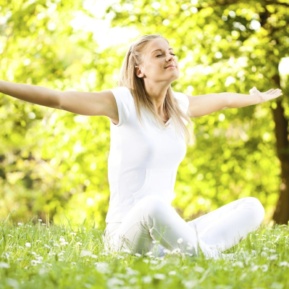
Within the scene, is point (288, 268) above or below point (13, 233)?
above

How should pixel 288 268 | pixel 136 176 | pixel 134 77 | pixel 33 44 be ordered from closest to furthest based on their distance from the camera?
1. pixel 288 268
2. pixel 136 176
3. pixel 134 77
4. pixel 33 44

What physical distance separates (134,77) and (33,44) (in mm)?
6569

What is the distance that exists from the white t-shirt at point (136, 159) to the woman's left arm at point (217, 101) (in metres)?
0.62

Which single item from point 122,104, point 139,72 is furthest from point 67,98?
point 139,72

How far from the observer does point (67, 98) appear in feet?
12.8

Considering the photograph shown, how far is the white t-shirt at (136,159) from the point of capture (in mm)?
4105

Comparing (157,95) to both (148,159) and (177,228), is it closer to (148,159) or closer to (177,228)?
(148,159)

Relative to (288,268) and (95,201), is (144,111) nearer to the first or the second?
(288,268)

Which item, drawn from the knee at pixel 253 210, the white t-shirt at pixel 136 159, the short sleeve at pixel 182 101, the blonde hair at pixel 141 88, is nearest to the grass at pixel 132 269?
the knee at pixel 253 210

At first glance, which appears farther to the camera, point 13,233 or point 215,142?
point 215,142

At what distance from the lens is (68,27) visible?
32.8 feet

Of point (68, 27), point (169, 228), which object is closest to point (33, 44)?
point (68, 27)

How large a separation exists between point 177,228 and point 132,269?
89 centimetres

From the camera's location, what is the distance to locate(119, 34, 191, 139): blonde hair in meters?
4.34
